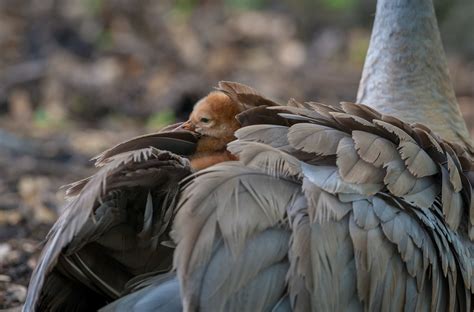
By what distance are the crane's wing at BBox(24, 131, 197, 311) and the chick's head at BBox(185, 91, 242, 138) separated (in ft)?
1.25

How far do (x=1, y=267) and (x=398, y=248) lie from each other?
7.83ft

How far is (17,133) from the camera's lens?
738cm

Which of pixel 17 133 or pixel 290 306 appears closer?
pixel 290 306

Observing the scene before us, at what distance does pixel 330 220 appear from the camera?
294 cm

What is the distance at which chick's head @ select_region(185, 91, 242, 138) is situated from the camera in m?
3.52

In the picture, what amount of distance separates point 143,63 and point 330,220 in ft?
20.7

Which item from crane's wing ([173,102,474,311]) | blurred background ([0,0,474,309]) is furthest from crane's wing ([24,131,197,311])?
blurred background ([0,0,474,309])

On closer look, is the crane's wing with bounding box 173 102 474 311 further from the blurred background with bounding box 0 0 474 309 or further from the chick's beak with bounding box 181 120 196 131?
the blurred background with bounding box 0 0 474 309

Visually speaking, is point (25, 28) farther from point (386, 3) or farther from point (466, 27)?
point (386, 3)

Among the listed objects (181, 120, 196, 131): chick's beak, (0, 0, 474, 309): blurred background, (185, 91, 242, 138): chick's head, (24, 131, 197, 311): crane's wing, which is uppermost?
(185, 91, 242, 138): chick's head

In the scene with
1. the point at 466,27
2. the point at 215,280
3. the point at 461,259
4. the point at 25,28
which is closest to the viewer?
the point at 215,280

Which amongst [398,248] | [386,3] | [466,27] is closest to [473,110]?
[466,27]

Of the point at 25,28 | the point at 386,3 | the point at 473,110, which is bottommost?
the point at 473,110

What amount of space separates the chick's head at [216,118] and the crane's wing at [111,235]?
0.38 meters
